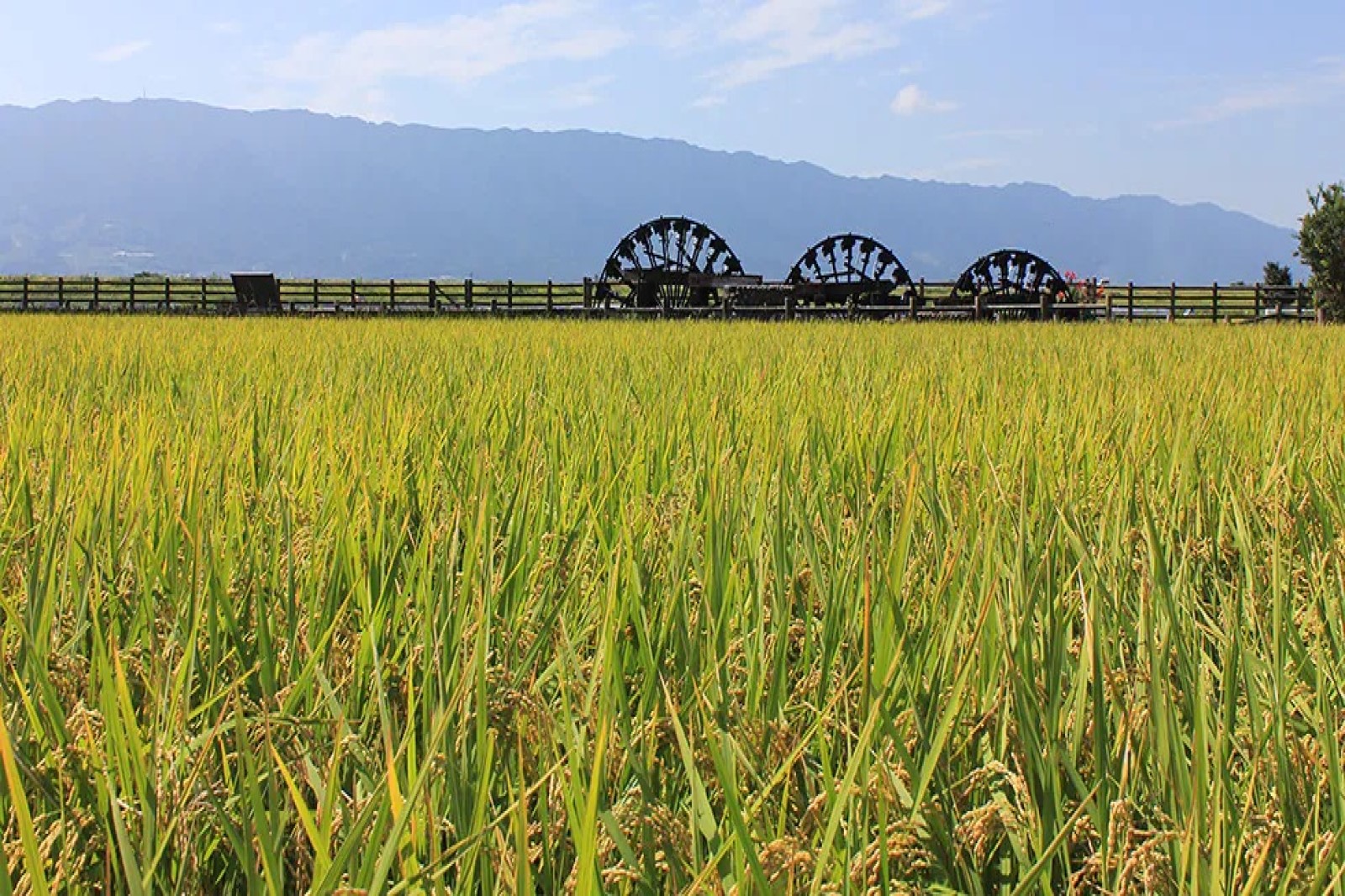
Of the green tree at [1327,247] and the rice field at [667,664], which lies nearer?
the rice field at [667,664]

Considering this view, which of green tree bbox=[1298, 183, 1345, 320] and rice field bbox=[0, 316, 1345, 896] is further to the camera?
green tree bbox=[1298, 183, 1345, 320]

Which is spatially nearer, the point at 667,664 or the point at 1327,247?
the point at 667,664

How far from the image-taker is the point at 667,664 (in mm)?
1750

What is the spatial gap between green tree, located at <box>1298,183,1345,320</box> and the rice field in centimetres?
2614

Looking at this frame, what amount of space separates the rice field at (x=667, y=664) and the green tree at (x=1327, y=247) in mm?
26142

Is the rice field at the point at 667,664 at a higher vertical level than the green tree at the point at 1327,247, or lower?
lower

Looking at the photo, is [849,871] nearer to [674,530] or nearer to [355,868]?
[355,868]

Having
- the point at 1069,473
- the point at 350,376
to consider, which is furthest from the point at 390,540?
the point at 350,376

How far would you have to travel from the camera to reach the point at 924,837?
4.22 feet

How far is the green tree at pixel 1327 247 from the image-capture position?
88.0 feet

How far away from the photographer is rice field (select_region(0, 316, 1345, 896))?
1.13 meters

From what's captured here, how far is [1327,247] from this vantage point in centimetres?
2705

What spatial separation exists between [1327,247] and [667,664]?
96.1ft

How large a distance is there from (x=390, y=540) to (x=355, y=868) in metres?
1.27
